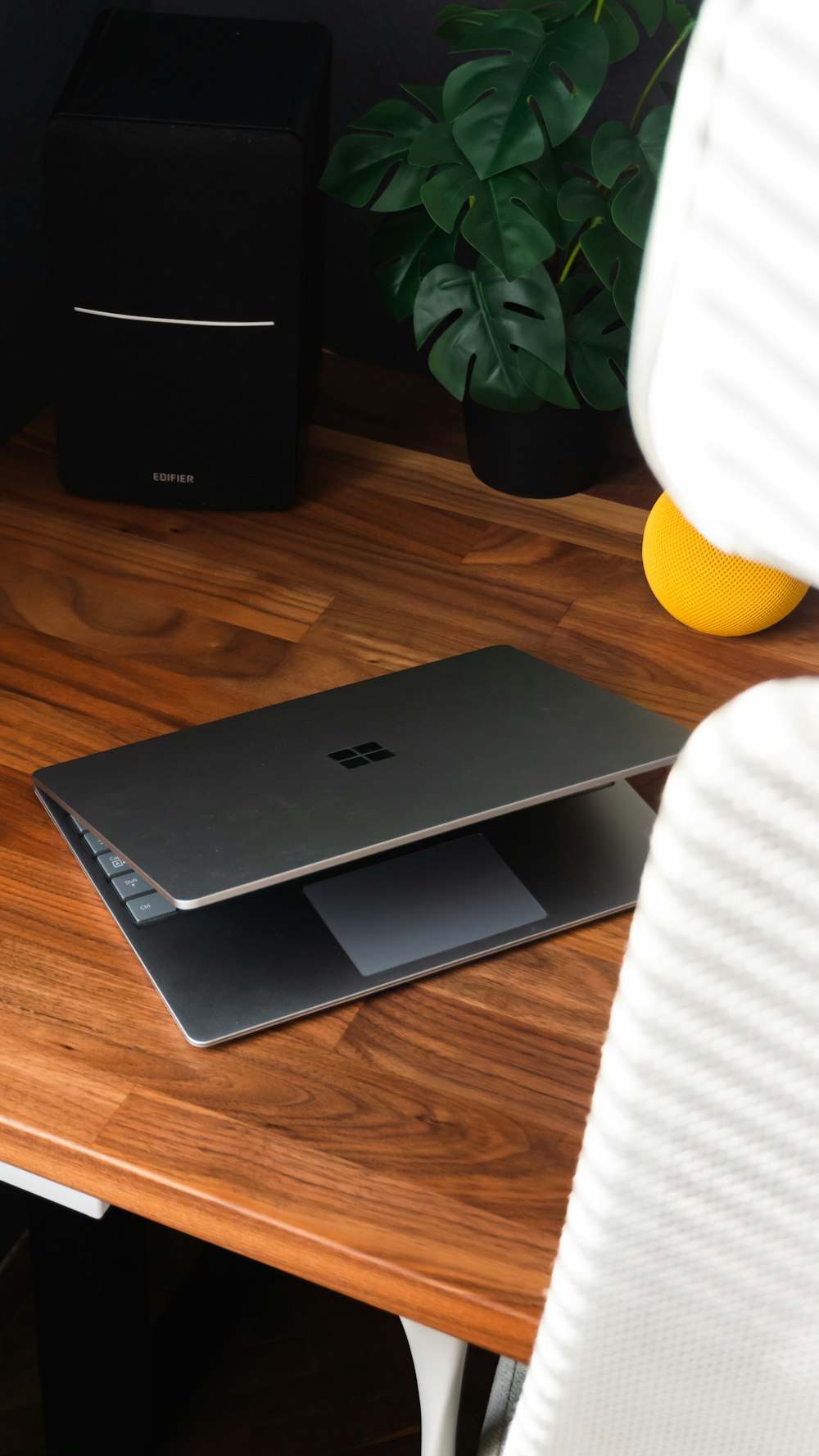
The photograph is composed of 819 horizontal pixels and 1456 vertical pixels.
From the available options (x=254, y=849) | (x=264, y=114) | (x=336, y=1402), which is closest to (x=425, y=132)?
(x=264, y=114)

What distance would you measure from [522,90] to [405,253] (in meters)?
0.17

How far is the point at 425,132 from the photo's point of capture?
2.92 feet

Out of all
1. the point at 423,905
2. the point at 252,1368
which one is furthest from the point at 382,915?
the point at 252,1368

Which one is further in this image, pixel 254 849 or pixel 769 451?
pixel 254 849

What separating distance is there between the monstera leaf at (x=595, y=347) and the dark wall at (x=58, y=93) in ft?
0.86

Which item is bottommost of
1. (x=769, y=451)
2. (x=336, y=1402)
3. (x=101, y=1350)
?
(x=336, y=1402)

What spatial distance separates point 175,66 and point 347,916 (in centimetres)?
63

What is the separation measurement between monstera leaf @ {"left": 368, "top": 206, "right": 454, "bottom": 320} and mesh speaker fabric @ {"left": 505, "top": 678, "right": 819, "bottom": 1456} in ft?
2.65

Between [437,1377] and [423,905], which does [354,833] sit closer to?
[423,905]

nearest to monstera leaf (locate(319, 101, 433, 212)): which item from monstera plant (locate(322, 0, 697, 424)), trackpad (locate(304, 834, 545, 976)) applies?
monstera plant (locate(322, 0, 697, 424))

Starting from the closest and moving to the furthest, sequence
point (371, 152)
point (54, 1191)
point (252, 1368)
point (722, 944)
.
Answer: point (722, 944)
point (54, 1191)
point (371, 152)
point (252, 1368)

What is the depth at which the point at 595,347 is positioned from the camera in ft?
3.08

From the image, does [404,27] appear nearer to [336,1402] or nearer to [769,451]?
[769,451]

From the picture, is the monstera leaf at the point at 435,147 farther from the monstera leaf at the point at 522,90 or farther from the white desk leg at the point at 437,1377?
the white desk leg at the point at 437,1377
